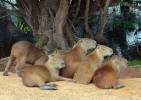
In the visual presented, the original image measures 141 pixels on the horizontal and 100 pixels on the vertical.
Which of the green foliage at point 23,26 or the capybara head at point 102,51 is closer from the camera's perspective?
the capybara head at point 102,51

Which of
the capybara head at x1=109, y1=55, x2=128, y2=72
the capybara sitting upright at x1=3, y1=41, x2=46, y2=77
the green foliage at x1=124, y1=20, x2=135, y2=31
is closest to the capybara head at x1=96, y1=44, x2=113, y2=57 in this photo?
the capybara head at x1=109, y1=55, x2=128, y2=72

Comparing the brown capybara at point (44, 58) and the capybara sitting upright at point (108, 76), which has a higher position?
the brown capybara at point (44, 58)

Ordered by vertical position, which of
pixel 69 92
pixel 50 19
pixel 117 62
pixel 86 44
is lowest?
pixel 69 92

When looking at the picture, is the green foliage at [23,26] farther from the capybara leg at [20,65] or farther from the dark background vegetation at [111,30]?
the capybara leg at [20,65]

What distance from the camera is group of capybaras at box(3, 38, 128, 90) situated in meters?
6.91

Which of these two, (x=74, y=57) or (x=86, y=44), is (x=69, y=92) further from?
(x=86, y=44)

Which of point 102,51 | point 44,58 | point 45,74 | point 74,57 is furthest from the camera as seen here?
point 44,58

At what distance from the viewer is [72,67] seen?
7480 millimetres

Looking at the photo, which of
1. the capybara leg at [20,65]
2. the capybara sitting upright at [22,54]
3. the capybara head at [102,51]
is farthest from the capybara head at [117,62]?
the capybara leg at [20,65]

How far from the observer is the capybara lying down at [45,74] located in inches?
271

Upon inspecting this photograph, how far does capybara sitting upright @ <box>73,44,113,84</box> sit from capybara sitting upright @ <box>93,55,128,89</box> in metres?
0.13

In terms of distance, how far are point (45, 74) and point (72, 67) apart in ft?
1.97

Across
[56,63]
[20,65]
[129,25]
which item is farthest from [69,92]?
[129,25]

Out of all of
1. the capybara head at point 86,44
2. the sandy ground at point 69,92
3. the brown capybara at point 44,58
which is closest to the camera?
the sandy ground at point 69,92
